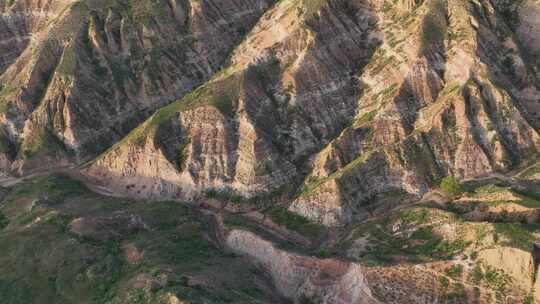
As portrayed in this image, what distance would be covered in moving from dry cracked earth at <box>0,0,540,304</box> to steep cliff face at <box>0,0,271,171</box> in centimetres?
37

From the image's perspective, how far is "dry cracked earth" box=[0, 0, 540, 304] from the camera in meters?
71.6

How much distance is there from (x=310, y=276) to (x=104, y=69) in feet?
226

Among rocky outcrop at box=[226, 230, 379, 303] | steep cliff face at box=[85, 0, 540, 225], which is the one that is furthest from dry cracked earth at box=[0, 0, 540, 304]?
steep cliff face at box=[85, 0, 540, 225]

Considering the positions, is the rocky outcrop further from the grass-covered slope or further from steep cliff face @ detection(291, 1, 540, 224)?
steep cliff face @ detection(291, 1, 540, 224)

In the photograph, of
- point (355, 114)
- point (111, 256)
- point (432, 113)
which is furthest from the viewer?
point (355, 114)

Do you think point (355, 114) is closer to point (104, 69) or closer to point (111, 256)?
point (111, 256)

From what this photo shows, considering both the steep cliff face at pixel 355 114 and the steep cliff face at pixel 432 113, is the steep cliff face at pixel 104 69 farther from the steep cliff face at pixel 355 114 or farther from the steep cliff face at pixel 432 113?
the steep cliff face at pixel 432 113

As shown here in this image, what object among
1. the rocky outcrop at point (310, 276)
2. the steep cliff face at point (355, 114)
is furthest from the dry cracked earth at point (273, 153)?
the steep cliff face at point (355, 114)

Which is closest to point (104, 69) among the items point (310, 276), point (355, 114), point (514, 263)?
point (355, 114)

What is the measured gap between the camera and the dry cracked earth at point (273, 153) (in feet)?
235

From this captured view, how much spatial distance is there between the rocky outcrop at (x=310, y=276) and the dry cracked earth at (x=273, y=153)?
214 millimetres

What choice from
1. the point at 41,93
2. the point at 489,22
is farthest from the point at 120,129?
the point at 489,22

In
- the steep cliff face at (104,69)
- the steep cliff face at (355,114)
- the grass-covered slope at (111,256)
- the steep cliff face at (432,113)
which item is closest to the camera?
the grass-covered slope at (111,256)

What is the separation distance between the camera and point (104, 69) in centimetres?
11712
